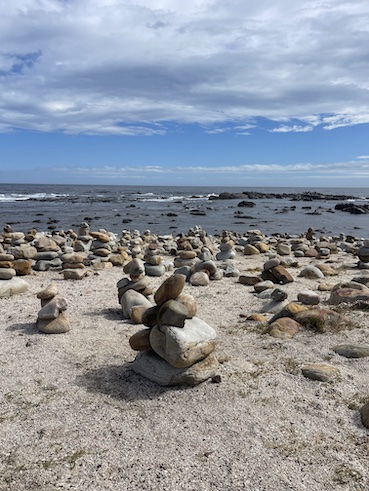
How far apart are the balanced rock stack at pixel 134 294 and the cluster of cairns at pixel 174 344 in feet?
6.61

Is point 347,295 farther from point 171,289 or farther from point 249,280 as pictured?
point 171,289

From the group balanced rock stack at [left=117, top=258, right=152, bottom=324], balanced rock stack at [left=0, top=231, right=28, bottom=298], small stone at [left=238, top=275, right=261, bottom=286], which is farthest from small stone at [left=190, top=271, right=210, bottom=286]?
balanced rock stack at [left=0, top=231, right=28, bottom=298]

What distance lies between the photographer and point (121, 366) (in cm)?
589

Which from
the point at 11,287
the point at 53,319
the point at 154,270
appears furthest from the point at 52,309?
the point at 154,270

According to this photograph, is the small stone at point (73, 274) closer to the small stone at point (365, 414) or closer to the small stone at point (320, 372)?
the small stone at point (320, 372)

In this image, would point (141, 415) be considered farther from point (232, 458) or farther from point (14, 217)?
point (14, 217)

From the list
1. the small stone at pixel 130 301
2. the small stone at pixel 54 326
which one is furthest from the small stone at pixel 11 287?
the small stone at pixel 130 301

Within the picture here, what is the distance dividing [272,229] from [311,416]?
28305 mm

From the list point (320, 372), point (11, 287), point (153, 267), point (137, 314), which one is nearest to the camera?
point (320, 372)

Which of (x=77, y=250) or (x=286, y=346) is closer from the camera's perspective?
(x=286, y=346)

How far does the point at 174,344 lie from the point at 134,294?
3332 mm

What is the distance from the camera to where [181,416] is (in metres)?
4.69

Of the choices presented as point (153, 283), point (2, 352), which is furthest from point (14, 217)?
point (2, 352)

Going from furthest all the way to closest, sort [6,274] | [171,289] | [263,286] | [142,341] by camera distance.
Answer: [263,286] → [6,274] → [171,289] → [142,341]
